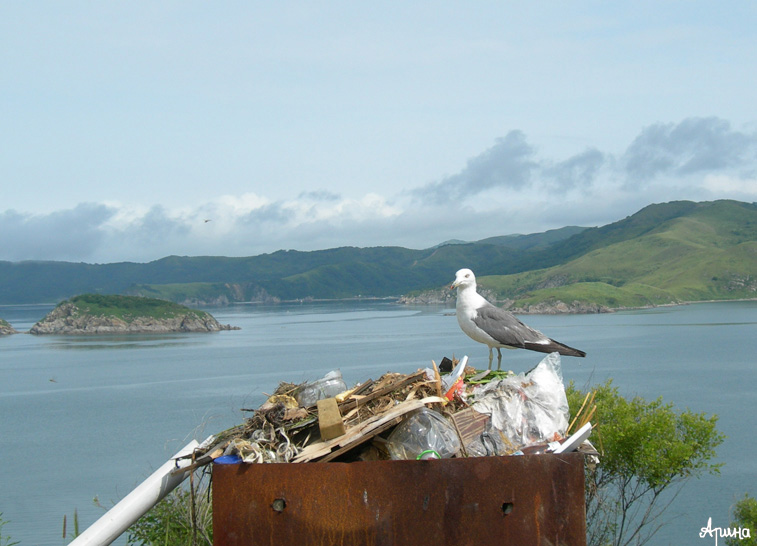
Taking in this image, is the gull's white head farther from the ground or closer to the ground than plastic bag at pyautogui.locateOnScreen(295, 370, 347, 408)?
farther from the ground

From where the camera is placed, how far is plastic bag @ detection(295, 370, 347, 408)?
703cm

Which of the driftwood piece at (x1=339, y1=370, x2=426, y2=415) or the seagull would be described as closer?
the driftwood piece at (x1=339, y1=370, x2=426, y2=415)

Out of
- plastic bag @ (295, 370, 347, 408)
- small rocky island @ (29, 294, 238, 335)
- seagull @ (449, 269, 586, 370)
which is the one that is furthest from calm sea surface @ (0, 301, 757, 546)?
small rocky island @ (29, 294, 238, 335)

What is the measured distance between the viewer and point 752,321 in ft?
508

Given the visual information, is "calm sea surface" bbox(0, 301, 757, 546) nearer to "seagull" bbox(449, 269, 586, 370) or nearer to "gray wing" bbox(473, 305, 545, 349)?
"seagull" bbox(449, 269, 586, 370)

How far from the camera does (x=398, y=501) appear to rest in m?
5.23

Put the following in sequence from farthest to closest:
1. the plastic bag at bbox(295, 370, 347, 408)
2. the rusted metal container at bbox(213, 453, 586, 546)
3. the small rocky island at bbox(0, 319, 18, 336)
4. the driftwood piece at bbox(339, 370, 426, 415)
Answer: the small rocky island at bbox(0, 319, 18, 336)
the plastic bag at bbox(295, 370, 347, 408)
the driftwood piece at bbox(339, 370, 426, 415)
the rusted metal container at bbox(213, 453, 586, 546)

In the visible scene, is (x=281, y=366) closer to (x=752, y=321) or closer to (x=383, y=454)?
(x=383, y=454)

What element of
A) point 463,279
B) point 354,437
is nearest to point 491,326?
point 463,279

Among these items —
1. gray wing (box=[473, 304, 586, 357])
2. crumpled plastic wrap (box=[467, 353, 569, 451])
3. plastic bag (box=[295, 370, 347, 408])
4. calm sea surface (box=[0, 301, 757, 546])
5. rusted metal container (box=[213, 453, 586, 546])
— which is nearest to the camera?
rusted metal container (box=[213, 453, 586, 546])

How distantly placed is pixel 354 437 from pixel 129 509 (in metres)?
1.82

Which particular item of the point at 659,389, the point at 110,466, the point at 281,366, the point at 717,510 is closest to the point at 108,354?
the point at 281,366

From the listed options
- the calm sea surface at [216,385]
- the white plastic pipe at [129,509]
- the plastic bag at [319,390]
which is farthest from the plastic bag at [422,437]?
the calm sea surface at [216,385]

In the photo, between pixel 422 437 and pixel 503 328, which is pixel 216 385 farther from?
pixel 422 437
